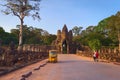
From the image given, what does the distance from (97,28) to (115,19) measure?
46.0m

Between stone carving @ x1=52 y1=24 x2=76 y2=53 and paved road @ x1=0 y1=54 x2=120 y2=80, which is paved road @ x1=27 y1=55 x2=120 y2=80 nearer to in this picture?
paved road @ x1=0 y1=54 x2=120 y2=80

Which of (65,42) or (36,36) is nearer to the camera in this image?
(65,42)

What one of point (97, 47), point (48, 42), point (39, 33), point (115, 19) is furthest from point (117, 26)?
point (39, 33)

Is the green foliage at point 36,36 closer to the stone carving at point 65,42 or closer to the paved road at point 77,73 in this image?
the stone carving at point 65,42

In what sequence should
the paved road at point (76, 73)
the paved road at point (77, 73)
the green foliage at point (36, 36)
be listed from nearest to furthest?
the paved road at point (76, 73) → the paved road at point (77, 73) → the green foliage at point (36, 36)

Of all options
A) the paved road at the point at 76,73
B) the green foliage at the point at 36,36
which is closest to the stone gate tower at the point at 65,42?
the green foliage at the point at 36,36

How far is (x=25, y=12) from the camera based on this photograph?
4959 centimetres

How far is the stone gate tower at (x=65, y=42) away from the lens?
96.3 meters

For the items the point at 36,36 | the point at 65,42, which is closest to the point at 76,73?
the point at 65,42

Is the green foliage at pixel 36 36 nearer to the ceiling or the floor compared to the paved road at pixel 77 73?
nearer to the ceiling

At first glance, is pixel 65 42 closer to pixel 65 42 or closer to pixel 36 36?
pixel 65 42

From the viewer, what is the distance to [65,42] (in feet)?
327

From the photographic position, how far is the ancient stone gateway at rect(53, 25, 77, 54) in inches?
3791

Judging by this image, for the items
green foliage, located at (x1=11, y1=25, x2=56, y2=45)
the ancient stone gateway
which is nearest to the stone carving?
the ancient stone gateway
